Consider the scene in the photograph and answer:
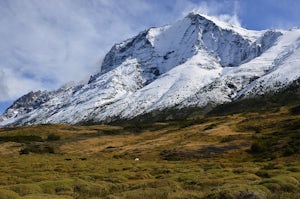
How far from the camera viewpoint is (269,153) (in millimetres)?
67000

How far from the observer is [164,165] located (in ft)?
184

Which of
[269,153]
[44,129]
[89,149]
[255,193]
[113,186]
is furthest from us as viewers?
[44,129]

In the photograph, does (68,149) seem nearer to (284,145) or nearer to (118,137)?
(118,137)

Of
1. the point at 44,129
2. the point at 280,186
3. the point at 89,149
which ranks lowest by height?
the point at 280,186

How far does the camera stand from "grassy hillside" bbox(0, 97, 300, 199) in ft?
87.9

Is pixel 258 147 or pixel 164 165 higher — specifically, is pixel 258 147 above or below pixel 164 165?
above

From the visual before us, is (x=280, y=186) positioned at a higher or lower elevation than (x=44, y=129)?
lower

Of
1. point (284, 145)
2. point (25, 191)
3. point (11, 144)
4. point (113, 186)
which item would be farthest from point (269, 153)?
point (11, 144)

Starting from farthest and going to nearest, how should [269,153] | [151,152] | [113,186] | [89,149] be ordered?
[89,149]
[151,152]
[269,153]
[113,186]

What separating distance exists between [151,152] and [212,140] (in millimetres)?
13605

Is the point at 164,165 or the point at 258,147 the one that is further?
the point at 258,147

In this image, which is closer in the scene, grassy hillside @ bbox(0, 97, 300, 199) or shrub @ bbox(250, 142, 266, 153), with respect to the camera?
grassy hillside @ bbox(0, 97, 300, 199)

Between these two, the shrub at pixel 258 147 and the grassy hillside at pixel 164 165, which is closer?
the grassy hillside at pixel 164 165

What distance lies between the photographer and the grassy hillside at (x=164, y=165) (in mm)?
26781
